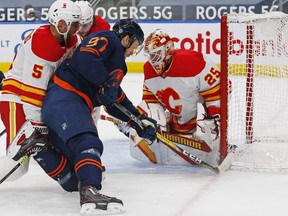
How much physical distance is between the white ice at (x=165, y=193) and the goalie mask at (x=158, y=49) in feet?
1.81

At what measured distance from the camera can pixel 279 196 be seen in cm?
309

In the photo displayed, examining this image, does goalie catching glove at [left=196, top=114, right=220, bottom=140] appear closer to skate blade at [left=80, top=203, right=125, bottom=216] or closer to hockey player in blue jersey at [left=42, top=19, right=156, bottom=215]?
hockey player in blue jersey at [left=42, top=19, right=156, bottom=215]

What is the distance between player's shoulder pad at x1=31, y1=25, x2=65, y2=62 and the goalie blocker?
849 millimetres

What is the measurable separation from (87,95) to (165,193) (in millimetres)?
544

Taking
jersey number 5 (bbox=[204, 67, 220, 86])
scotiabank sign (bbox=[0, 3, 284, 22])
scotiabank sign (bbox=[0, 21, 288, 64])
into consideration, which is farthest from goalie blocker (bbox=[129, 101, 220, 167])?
scotiabank sign (bbox=[0, 3, 284, 22])

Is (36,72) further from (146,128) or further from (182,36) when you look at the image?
(182,36)

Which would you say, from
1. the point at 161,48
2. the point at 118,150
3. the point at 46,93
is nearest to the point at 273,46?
the point at 161,48

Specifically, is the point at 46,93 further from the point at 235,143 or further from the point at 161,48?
the point at 235,143

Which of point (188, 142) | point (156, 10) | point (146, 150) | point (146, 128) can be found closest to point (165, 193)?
point (146, 128)

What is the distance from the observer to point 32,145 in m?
3.02

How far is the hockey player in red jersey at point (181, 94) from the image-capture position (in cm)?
376

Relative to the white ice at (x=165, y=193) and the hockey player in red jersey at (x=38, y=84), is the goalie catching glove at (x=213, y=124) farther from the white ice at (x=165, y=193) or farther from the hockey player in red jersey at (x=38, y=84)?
the hockey player in red jersey at (x=38, y=84)

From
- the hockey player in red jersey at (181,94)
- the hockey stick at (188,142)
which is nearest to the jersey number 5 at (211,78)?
the hockey player in red jersey at (181,94)

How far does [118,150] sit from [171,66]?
0.73m
